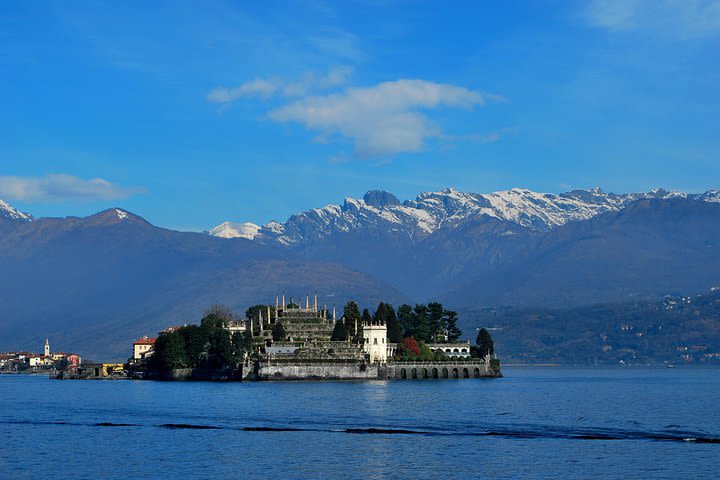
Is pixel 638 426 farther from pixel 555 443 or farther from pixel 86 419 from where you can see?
pixel 86 419

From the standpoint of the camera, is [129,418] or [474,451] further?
[129,418]

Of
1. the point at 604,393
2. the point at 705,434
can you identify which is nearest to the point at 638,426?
the point at 705,434

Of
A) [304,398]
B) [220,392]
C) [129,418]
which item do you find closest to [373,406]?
[304,398]

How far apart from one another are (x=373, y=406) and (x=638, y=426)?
1315 inches

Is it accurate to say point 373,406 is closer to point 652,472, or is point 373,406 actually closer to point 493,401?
point 493,401

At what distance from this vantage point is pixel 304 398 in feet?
500

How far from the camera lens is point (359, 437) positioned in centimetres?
10506

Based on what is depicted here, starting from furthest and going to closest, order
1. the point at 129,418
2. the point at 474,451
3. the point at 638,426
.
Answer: the point at 129,418 → the point at 638,426 → the point at 474,451

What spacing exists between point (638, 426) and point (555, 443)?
17334 mm

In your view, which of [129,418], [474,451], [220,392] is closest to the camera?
[474,451]

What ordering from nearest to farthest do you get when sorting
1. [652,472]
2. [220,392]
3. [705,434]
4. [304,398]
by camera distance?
[652,472]
[705,434]
[304,398]
[220,392]

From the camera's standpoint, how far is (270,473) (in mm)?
85625

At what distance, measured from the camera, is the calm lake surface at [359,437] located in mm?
87250

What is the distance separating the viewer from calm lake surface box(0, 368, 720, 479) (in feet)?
286
